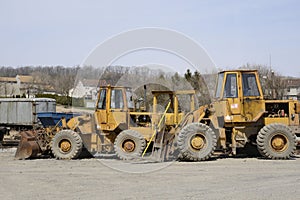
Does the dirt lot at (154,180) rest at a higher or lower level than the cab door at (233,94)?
lower

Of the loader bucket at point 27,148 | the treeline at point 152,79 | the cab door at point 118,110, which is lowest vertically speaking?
the loader bucket at point 27,148

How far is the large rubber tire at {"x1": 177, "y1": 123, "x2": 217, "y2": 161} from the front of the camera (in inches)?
604

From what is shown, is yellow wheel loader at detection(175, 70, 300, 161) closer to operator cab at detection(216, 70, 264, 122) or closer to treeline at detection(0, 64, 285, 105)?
operator cab at detection(216, 70, 264, 122)

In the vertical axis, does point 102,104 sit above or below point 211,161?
above

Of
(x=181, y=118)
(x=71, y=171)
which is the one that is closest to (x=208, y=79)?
(x=181, y=118)

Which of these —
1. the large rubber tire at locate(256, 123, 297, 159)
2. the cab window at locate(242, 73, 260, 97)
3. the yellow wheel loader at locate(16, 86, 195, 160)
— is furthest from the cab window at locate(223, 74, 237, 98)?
the large rubber tire at locate(256, 123, 297, 159)

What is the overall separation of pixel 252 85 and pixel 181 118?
2865mm

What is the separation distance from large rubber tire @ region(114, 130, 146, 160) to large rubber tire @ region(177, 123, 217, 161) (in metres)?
1.51

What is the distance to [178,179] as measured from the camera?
11.3 metres

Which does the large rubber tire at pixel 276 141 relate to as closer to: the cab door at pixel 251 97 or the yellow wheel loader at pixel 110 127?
the cab door at pixel 251 97

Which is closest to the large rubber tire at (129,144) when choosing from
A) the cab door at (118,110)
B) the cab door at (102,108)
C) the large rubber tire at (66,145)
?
the cab door at (118,110)

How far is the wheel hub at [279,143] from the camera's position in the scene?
15453mm

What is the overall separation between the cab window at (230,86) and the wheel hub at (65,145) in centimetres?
616

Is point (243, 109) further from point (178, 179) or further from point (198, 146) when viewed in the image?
point (178, 179)
